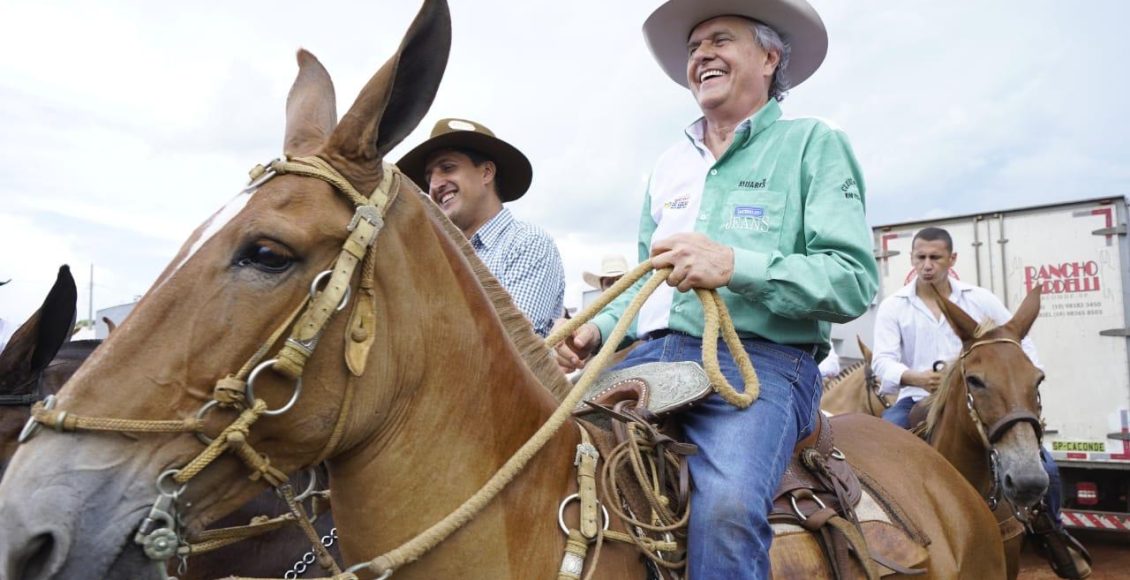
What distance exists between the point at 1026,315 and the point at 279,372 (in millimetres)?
5023

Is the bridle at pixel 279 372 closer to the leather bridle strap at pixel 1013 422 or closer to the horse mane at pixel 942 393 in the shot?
the leather bridle strap at pixel 1013 422

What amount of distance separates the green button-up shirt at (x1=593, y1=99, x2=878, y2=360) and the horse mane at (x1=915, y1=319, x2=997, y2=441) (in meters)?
3.03

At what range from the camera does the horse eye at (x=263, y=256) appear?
5.60 ft

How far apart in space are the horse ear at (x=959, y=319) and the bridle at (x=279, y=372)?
4.45m

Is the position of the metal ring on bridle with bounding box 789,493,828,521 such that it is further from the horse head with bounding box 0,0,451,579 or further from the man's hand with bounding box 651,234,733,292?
the horse head with bounding box 0,0,451,579

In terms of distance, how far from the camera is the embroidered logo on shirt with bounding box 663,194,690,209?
122 inches

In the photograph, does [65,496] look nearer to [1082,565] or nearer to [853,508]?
[853,508]

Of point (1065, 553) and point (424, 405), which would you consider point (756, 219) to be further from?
point (1065, 553)

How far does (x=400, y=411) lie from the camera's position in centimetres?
194

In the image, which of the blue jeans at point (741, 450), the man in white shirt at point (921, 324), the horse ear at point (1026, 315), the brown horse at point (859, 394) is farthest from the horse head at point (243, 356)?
the brown horse at point (859, 394)

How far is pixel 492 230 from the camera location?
4.75 metres

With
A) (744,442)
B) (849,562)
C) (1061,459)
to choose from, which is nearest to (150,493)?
(744,442)

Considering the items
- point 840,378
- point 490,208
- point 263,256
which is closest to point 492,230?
point 490,208

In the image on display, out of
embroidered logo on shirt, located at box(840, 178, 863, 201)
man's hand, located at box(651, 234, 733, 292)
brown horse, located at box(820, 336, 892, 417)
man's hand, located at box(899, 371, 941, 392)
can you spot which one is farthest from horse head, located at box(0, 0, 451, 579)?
brown horse, located at box(820, 336, 892, 417)
